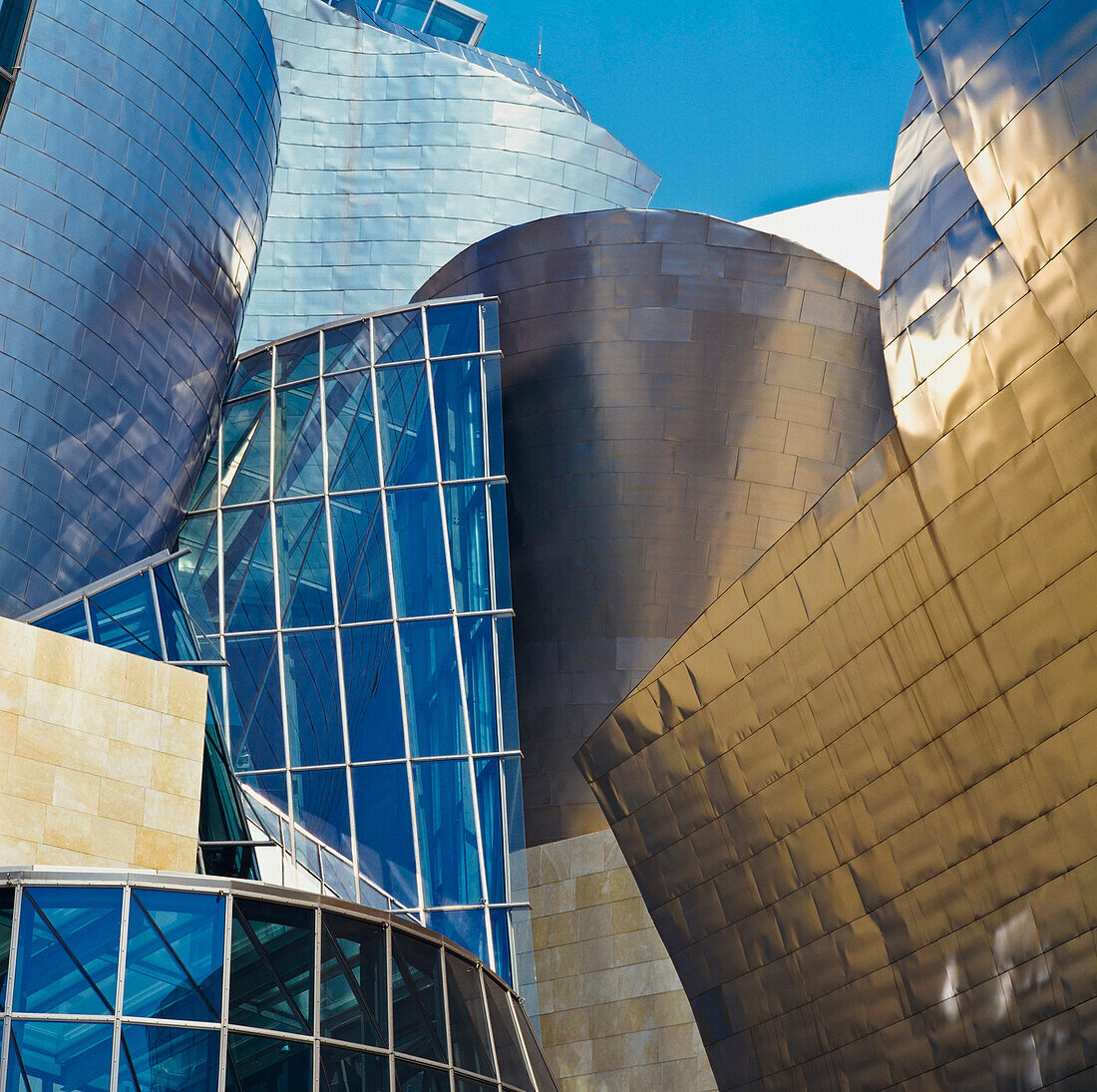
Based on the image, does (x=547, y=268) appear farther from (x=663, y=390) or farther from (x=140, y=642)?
(x=140, y=642)

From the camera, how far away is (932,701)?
16.5m

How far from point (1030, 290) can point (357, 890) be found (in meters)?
11.9

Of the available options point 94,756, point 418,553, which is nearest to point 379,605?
point 418,553

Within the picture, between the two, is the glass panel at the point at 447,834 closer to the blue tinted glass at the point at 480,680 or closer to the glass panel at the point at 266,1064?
the blue tinted glass at the point at 480,680

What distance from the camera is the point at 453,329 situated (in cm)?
2544

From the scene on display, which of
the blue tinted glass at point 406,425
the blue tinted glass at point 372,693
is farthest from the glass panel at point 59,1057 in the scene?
the blue tinted glass at point 406,425

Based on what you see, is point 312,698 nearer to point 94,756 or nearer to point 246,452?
point 246,452

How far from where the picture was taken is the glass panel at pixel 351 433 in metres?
24.8

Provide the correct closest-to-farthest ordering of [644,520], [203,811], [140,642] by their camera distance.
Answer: [203,811] → [140,642] → [644,520]

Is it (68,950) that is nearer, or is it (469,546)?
(68,950)

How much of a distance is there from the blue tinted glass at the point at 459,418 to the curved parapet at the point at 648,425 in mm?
1516

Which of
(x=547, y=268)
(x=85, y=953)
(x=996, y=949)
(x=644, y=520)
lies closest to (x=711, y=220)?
(x=547, y=268)

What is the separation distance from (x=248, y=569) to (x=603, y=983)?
27.3 ft

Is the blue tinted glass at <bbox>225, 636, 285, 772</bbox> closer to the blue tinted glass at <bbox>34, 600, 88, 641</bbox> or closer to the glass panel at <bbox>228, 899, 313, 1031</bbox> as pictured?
the blue tinted glass at <bbox>34, 600, 88, 641</bbox>
